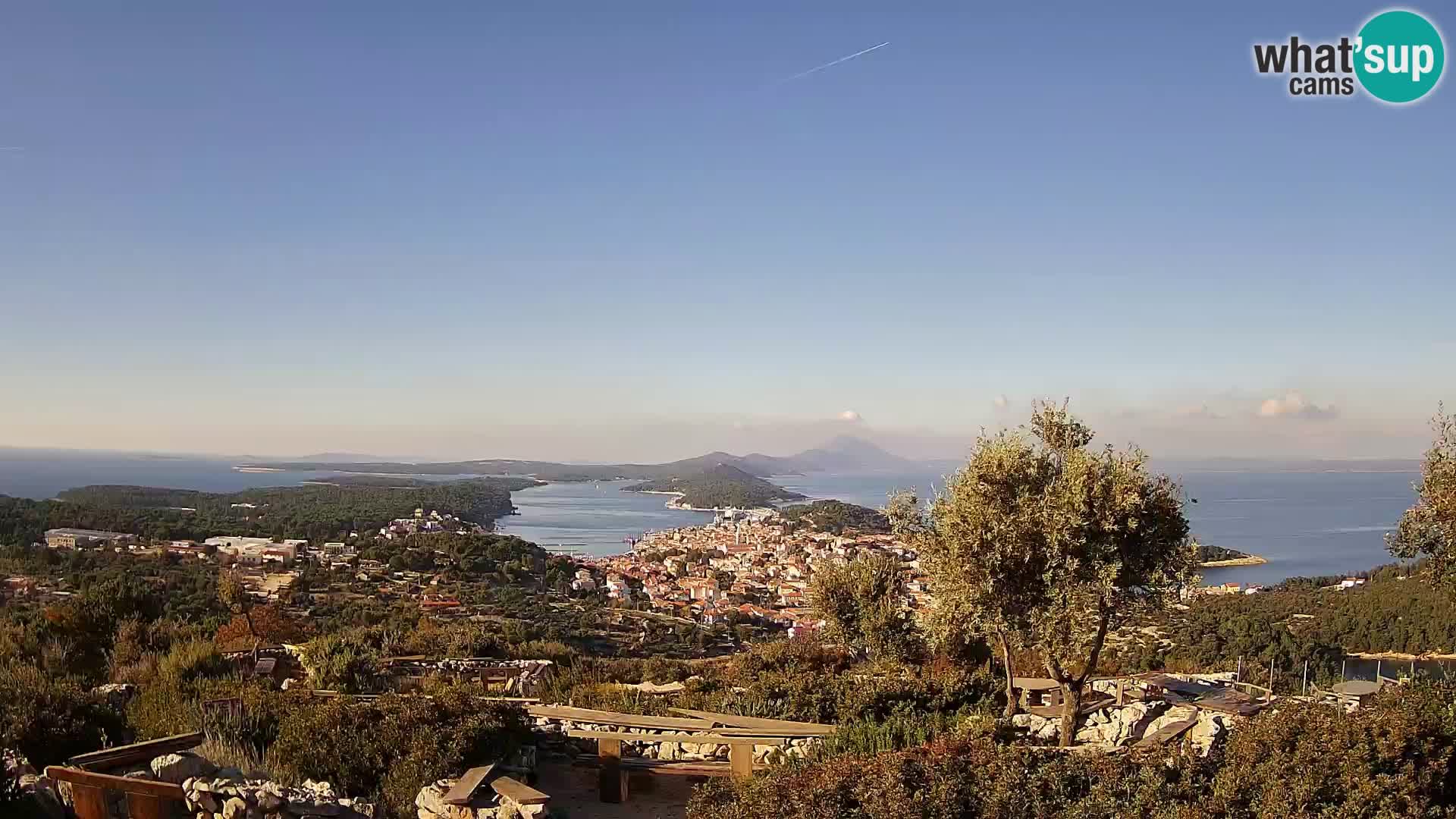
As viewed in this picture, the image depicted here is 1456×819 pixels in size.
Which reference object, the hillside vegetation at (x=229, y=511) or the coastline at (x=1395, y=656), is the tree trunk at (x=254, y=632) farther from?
the coastline at (x=1395, y=656)

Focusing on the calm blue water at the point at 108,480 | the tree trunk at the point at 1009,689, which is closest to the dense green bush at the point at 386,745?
the tree trunk at the point at 1009,689

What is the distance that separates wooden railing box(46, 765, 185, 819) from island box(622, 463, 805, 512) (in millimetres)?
80115

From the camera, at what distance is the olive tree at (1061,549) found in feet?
22.5

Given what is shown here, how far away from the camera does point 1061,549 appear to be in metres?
6.88

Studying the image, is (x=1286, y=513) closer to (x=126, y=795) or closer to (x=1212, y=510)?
(x=1212, y=510)

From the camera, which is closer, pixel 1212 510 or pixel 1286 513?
pixel 1212 510

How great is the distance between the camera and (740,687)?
925cm

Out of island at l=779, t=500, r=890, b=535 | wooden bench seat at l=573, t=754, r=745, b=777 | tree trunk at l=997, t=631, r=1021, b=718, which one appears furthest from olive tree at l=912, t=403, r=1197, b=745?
island at l=779, t=500, r=890, b=535

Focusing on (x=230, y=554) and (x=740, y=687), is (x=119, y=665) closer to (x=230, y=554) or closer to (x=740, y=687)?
(x=740, y=687)

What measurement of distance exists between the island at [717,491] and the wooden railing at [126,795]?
263ft

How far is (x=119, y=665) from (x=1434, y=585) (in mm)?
13813

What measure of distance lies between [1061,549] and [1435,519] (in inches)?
170

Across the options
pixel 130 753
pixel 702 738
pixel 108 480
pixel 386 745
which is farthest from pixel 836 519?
pixel 108 480

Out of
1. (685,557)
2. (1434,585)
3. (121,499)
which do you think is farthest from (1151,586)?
(121,499)
